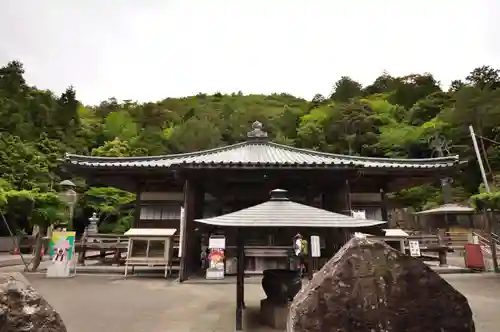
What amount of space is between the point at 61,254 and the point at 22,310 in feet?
30.6

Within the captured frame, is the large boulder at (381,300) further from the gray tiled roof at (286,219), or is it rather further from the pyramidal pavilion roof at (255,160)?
the pyramidal pavilion roof at (255,160)

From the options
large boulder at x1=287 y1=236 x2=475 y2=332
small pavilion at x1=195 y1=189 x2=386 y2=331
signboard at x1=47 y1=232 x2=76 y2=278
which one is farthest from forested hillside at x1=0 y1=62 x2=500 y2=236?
large boulder at x1=287 y1=236 x2=475 y2=332

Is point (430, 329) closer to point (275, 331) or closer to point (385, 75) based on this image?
point (275, 331)

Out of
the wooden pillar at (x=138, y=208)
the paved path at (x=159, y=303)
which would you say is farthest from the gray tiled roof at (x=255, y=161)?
the paved path at (x=159, y=303)

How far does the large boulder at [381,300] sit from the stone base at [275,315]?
306 cm

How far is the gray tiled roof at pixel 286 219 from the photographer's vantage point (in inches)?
183

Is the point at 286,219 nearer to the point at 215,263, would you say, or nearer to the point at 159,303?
the point at 159,303

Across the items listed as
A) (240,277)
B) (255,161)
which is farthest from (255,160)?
(240,277)

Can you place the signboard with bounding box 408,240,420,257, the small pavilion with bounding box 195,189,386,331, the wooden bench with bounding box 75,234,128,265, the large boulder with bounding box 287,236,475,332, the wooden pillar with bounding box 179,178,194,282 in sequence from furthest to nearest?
the wooden bench with bounding box 75,234,128,265
the signboard with bounding box 408,240,420,257
the wooden pillar with bounding box 179,178,194,282
the small pavilion with bounding box 195,189,386,331
the large boulder with bounding box 287,236,475,332

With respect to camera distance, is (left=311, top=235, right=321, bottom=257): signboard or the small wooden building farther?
the small wooden building

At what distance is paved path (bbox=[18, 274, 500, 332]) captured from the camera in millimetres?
5176

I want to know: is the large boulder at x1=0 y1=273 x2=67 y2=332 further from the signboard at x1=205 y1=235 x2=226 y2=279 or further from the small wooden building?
the signboard at x1=205 y1=235 x2=226 y2=279

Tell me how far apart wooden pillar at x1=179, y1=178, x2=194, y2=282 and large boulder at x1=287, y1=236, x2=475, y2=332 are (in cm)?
786

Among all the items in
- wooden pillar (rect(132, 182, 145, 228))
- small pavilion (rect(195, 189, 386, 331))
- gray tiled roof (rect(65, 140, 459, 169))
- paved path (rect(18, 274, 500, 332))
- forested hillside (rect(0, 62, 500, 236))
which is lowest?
paved path (rect(18, 274, 500, 332))
